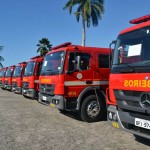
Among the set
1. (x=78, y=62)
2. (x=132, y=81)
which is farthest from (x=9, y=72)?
(x=132, y=81)

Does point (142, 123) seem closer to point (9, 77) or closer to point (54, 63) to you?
point (54, 63)

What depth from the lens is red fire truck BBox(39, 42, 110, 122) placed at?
372 inches

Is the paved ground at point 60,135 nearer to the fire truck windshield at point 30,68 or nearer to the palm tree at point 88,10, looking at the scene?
the fire truck windshield at point 30,68

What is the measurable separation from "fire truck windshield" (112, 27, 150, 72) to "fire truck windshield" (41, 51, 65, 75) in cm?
295

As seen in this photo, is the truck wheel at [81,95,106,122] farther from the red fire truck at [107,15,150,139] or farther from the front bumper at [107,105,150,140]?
the front bumper at [107,105,150,140]

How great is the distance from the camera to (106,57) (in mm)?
10344

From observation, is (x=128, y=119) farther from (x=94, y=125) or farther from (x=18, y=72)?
(x=18, y=72)

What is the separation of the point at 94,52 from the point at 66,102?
2074 mm

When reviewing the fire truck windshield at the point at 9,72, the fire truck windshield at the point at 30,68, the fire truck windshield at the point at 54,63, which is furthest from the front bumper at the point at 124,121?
the fire truck windshield at the point at 9,72

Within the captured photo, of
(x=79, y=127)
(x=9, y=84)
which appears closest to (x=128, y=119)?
(x=79, y=127)

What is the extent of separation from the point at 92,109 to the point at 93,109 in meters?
0.03

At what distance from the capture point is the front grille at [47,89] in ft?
32.5

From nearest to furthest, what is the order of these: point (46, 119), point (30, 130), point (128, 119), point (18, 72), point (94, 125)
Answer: point (128, 119), point (30, 130), point (94, 125), point (46, 119), point (18, 72)

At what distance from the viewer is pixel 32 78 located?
599 inches
